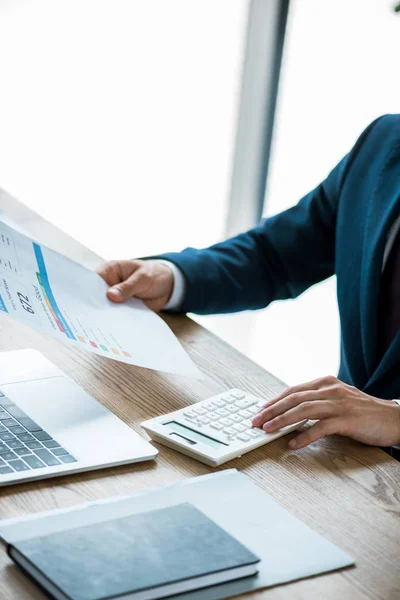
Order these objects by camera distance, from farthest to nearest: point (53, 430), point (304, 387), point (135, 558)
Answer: point (304, 387)
point (53, 430)
point (135, 558)

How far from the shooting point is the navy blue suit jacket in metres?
1.41

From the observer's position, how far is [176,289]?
54.4 inches

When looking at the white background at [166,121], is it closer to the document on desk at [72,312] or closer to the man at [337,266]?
the man at [337,266]

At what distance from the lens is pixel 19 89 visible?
2.99m

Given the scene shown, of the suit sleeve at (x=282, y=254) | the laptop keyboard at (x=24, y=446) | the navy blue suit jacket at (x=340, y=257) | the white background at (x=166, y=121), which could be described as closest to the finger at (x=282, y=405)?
the laptop keyboard at (x=24, y=446)

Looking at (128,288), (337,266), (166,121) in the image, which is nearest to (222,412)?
(128,288)

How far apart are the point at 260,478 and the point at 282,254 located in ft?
2.53

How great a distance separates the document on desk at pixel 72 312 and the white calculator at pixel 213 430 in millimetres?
111

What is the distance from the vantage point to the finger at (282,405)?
3.17 feet

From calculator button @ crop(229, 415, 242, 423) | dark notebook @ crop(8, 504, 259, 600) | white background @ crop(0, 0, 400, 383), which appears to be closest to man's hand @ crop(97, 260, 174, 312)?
calculator button @ crop(229, 415, 242, 423)

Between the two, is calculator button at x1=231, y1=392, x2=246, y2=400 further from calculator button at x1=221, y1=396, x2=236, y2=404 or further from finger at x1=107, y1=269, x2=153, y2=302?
finger at x1=107, y1=269, x2=153, y2=302

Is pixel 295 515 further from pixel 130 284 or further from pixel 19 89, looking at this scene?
pixel 19 89

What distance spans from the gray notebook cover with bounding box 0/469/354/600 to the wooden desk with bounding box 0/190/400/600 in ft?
0.05

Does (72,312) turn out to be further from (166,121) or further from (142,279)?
(166,121)
